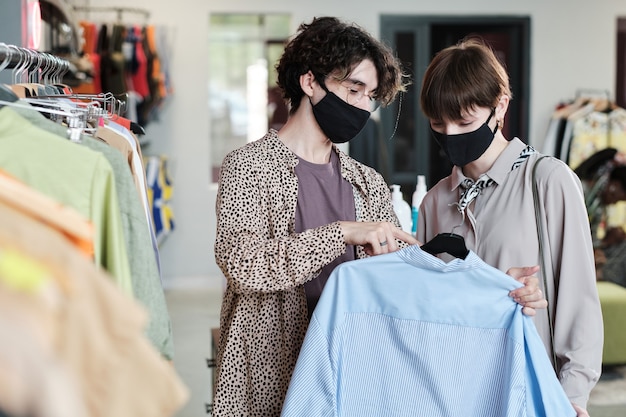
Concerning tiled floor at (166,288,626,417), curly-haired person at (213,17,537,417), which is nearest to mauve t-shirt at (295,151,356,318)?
curly-haired person at (213,17,537,417)

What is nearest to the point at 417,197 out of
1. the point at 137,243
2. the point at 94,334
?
the point at 137,243

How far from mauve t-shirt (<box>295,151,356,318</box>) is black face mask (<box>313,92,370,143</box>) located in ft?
0.31

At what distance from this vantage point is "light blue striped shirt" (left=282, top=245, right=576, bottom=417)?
68.9 inches

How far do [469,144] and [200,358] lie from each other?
3.55 meters

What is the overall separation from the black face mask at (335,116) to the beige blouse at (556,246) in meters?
0.35

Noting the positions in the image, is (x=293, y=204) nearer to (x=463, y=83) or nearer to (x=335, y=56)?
(x=335, y=56)

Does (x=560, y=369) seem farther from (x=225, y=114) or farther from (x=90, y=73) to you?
(x=225, y=114)

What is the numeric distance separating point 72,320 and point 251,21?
6934 millimetres

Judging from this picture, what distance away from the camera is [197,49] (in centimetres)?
709

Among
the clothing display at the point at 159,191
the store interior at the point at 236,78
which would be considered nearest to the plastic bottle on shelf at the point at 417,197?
the store interior at the point at 236,78

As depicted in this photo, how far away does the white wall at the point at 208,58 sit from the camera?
23.2 feet

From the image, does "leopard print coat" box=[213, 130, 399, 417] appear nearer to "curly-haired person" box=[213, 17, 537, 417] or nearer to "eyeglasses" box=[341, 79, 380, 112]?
"curly-haired person" box=[213, 17, 537, 417]

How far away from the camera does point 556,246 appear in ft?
6.15

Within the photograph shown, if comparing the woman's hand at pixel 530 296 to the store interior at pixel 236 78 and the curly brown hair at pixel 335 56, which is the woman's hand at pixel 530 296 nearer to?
the curly brown hair at pixel 335 56
